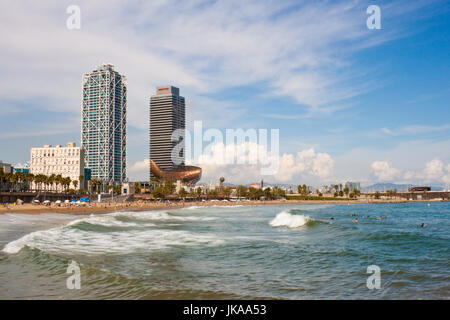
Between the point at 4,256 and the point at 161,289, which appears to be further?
the point at 4,256

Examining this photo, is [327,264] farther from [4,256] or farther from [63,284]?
[4,256]

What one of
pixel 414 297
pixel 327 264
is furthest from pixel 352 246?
pixel 414 297

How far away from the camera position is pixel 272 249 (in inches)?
1028

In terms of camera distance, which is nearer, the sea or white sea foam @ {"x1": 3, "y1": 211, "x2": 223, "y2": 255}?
the sea

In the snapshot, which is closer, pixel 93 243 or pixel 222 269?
pixel 222 269

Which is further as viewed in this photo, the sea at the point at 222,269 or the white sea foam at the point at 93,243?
the white sea foam at the point at 93,243

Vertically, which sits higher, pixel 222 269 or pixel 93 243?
pixel 222 269

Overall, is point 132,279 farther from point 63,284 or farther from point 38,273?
point 38,273
